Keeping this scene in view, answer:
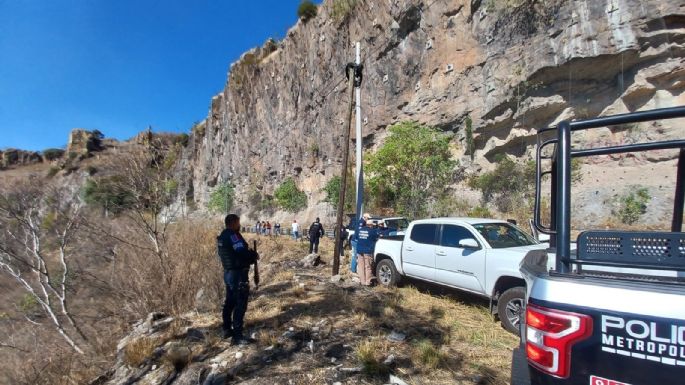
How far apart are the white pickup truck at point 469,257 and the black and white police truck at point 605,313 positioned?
3.09 metres

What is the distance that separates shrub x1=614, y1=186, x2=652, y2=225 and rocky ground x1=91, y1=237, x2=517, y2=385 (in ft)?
40.6

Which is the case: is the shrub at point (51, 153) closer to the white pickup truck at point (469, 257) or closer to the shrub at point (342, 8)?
the shrub at point (342, 8)

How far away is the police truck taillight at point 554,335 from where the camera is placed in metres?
1.64

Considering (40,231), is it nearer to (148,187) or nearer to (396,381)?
(148,187)

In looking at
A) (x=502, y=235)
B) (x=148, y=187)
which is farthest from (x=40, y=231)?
(x=502, y=235)

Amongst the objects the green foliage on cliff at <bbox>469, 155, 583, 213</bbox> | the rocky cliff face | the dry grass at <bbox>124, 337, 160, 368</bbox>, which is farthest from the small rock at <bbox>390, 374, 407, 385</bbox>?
the rocky cliff face

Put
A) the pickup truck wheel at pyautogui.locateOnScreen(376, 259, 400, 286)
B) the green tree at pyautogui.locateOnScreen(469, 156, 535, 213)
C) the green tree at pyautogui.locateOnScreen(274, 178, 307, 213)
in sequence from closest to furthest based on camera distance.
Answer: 1. the pickup truck wheel at pyautogui.locateOnScreen(376, 259, 400, 286)
2. the green tree at pyautogui.locateOnScreen(469, 156, 535, 213)
3. the green tree at pyautogui.locateOnScreen(274, 178, 307, 213)

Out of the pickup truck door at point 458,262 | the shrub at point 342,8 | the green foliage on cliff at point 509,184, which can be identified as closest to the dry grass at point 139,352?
the pickup truck door at point 458,262

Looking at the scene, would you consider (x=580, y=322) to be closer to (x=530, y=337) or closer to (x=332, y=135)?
(x=530, y=337)

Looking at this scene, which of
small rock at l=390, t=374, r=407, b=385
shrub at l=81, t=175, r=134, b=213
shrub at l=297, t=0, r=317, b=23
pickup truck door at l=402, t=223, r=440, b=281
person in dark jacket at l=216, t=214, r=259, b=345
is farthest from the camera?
shrub at l=297, t=0, r=317, b=23

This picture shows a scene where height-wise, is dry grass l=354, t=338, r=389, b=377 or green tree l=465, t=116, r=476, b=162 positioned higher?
green tree l=465, t=116, r=476, b=162

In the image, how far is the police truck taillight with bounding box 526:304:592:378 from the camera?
64.5 inches

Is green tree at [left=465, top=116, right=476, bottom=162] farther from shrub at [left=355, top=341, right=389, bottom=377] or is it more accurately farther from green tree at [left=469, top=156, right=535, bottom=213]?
shrub at [left=355, top=341, right=389, bottom=377]

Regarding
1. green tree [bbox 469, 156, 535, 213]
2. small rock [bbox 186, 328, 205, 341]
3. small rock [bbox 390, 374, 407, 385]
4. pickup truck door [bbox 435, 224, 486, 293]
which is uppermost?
green tree [bbox 469, 156, 535, 213]
